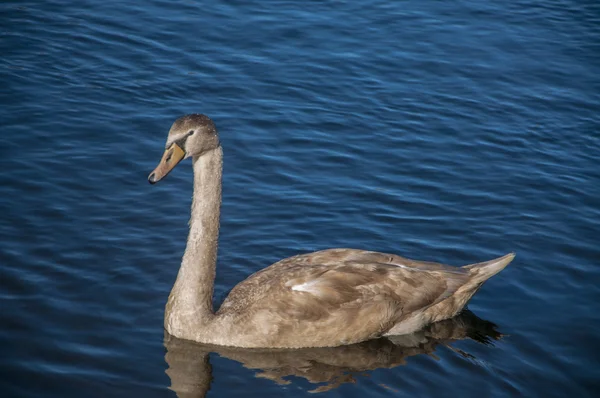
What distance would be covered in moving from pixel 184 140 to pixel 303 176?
4.30 metres

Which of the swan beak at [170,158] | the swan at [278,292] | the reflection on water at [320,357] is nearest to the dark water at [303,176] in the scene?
the reflection on water at [320,357]

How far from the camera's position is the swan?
390 inches

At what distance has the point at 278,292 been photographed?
1008 cm

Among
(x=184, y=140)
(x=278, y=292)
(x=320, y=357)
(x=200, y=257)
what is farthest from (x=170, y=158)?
(x=320, y=357)

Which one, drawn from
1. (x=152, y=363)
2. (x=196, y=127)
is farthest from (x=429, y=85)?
(x=152, y=363)

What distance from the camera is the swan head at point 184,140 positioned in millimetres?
9719

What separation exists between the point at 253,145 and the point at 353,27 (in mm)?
5549

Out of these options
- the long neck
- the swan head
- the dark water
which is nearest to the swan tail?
the dark water

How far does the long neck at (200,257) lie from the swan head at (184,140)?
186 mm

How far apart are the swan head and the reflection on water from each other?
1.69 meters

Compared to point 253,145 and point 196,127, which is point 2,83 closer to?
point 253,145

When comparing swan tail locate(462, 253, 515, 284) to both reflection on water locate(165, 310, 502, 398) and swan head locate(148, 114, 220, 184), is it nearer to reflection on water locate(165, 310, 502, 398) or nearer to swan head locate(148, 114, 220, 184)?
reflection on water locate(165, 310, 502, 398)

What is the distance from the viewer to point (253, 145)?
14555 millimetres

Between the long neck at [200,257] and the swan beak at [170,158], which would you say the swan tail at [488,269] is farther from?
the swan beak at [170,158]
